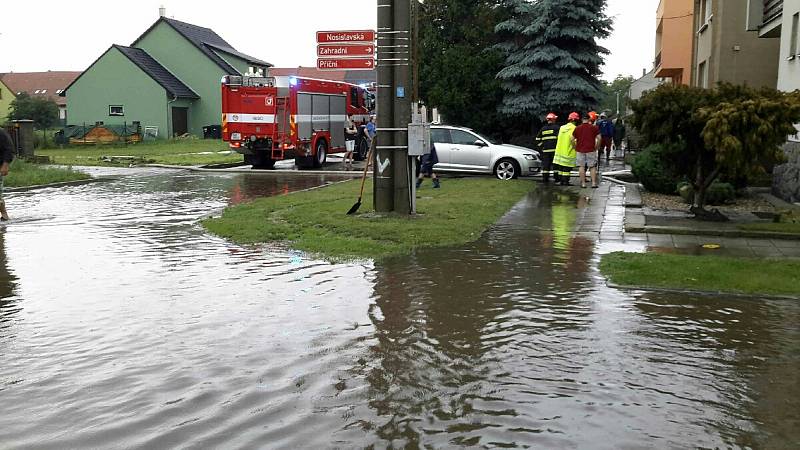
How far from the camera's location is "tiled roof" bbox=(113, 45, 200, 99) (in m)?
50.3

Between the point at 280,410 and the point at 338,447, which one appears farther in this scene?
the point at 280,410

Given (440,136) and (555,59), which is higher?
(555,59)

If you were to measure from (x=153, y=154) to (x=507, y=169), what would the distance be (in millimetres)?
20860

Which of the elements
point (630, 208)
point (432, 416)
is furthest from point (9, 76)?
point (432, 416)

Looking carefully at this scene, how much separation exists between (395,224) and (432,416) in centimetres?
716

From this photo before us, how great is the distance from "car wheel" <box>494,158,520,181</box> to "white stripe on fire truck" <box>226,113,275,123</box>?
26.3 feet

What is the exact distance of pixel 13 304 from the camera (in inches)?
290

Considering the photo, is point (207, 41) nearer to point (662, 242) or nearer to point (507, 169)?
point (507, 169)

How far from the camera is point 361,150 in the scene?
99.8 feet

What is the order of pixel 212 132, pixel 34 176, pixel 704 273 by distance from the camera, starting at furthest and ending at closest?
pixel 212 132 < pixel 34 176 < pixel 704 273

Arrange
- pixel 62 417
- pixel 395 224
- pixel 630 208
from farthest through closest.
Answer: pixel 630 208, pixel 395 224, pixel 62 417

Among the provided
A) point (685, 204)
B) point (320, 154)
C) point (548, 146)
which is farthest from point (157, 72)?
point (685, 204)

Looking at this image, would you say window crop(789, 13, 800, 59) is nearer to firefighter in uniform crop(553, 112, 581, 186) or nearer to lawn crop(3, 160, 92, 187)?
firefighter in uniform crop(553, 112, 581, 186)

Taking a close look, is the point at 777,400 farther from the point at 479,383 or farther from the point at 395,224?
the point at 395,224
